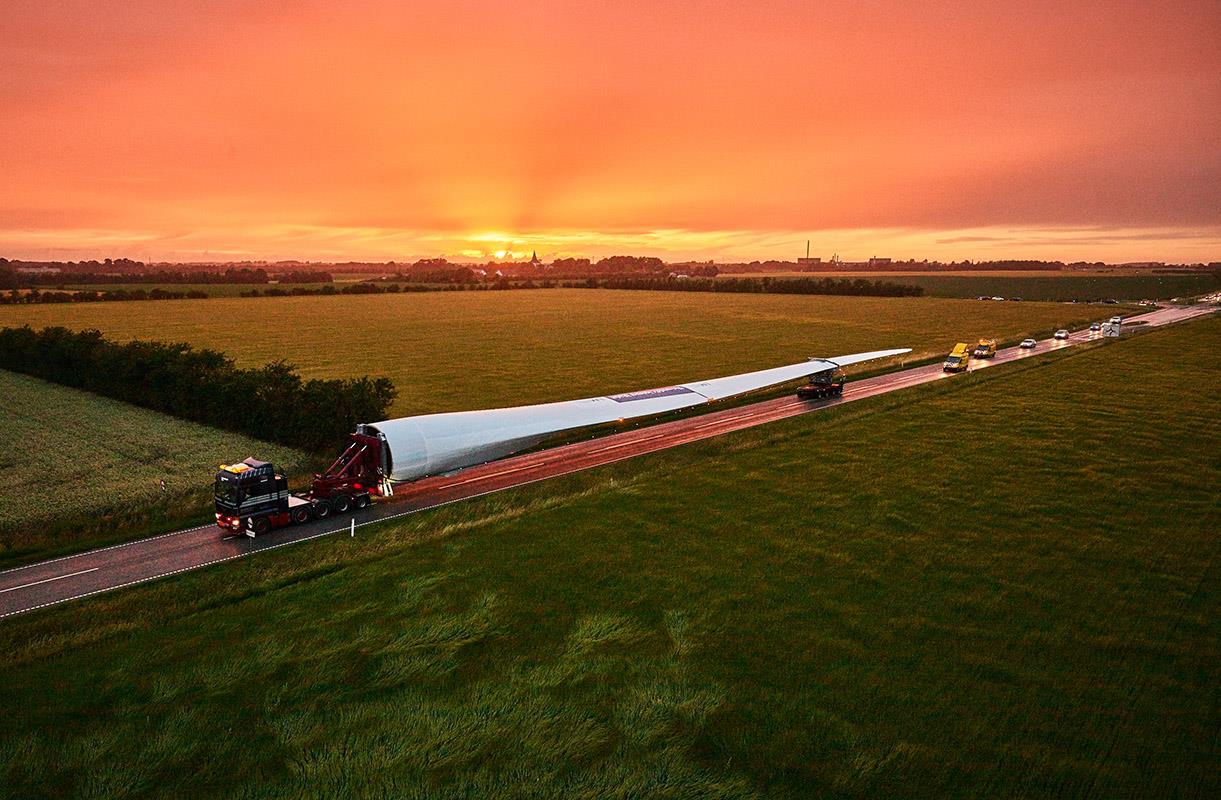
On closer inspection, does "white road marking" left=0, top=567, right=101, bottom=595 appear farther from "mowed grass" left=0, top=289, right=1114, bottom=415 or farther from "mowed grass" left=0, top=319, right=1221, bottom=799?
"mowed grass" left=0, top=289, right=1114, bottom=415

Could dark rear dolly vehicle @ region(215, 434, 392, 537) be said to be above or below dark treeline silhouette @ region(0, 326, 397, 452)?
below

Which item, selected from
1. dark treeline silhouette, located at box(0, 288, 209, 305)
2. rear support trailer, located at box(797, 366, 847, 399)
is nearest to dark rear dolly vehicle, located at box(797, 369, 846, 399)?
rear support trailer, located at box(797, 366, 847, 399)

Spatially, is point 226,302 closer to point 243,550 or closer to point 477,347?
point 477,347

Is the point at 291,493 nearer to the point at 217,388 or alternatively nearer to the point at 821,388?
the point at 217,388

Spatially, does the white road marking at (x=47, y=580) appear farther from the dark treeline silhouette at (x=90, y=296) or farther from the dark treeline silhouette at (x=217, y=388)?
the dark treeline silhouette at (x=90, y=296)

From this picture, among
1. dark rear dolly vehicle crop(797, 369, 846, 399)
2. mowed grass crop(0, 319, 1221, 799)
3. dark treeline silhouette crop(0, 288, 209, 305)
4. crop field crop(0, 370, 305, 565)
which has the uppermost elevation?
dark treeline silhouette crop(0, 288, 209, 305)

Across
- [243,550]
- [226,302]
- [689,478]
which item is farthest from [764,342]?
[226,302]
